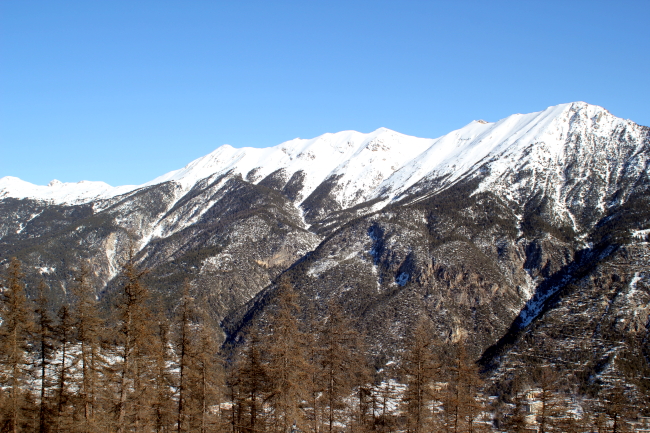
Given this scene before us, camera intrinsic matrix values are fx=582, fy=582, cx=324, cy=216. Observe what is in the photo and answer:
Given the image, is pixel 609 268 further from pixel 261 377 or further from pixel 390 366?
pixel 261 377

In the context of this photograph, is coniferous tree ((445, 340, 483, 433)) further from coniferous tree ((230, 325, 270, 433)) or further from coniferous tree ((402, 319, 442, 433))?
coniferous tree ((230, 325, 270, 433))

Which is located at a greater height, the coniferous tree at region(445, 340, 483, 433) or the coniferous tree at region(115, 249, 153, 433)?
the coniferous tree at region(115, 249, 153, 433)

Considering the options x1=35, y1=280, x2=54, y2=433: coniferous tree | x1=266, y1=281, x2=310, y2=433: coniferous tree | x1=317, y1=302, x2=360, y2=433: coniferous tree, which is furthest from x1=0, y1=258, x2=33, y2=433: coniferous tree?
x1=317, y1=302, x2=360, y2=433: coniferous tree

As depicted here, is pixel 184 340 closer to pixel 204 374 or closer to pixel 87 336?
pixel 204 374

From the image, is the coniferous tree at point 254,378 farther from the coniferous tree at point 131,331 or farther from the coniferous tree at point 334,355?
the coniferous tree at point 131,331

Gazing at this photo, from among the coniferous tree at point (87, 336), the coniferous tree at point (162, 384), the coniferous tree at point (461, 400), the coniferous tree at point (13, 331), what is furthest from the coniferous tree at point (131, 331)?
the coniferous tree at point (461, 400)

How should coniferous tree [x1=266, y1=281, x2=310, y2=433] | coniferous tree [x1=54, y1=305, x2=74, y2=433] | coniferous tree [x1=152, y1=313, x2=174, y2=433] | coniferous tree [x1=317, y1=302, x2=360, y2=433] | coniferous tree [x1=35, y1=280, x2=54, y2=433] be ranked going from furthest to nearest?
coniferous tree [x1=317, y1=302, x2=360, y2=433], coniferous tree [x1=152, y1=313, x2=174, y2=433], coniferous tree [x1=54, y1=305, x2=74, y2=433], coniferous tree [x1=35, y1=280, x2=54, y2=433], coniferous tree [x1=266, y1=281, x2=310, y2=433]

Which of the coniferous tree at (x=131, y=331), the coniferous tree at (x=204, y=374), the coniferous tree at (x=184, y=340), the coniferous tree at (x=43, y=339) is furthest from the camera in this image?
the coniferous tree at (x=204, y=374)

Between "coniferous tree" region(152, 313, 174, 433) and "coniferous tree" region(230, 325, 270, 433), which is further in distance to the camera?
"coniferous tree" region(152, 313, 174, 433)

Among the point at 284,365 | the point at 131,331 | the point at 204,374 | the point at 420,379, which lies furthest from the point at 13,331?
the point at 420,379

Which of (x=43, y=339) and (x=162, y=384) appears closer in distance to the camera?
(x=43, y=339)

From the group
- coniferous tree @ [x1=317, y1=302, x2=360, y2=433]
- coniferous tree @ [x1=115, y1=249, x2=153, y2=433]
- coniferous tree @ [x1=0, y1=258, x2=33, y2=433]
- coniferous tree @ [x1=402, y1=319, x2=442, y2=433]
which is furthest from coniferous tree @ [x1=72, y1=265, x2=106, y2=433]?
coniferous tree @ [x1=402, y1=319, x2=442, y2=433]

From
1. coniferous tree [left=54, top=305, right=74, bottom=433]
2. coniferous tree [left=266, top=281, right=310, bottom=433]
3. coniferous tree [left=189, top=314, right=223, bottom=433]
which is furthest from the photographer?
coniferous tree [left=189, top=314, right=223, bottom=433]

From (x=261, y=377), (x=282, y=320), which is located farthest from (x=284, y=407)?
(x=282, y=320)
